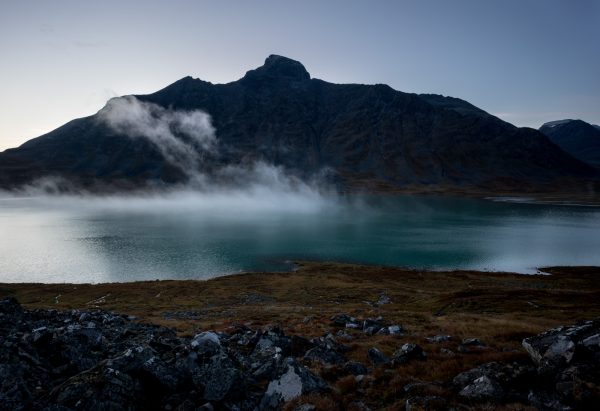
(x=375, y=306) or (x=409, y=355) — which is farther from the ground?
(x=409, y=355)

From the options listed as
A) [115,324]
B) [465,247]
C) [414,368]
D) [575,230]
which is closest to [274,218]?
[465,247]

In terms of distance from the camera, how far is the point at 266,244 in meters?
114

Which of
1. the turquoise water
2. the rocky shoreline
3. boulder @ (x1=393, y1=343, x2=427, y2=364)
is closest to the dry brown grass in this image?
boulder @ (x1=393, y1=343, x2=427, y2=364)

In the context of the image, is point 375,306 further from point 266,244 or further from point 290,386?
point 266,244

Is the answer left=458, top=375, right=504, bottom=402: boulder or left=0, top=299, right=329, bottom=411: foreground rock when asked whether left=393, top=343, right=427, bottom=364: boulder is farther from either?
left=0, top=299, right=329, bottom=411: foreground rock

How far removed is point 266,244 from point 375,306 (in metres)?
66.8

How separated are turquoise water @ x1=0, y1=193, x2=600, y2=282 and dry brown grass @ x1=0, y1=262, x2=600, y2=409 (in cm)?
1168

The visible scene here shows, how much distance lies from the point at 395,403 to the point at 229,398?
5.72m

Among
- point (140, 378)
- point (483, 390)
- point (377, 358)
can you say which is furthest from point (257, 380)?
point (483, 390)

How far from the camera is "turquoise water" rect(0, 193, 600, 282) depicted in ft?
292

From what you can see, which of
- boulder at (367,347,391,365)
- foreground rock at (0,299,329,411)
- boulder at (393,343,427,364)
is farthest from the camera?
boulder at (367,347,391,365)

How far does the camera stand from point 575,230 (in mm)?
140375

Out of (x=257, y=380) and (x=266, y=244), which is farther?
(x=266, y=244)

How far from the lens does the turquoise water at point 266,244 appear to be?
89.1 m
